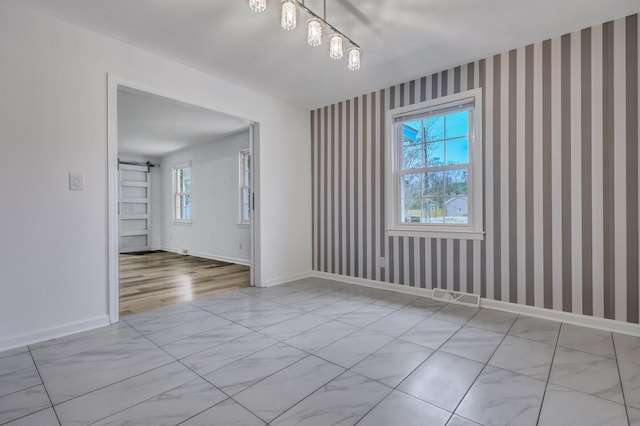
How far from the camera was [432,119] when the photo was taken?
3.47 meters

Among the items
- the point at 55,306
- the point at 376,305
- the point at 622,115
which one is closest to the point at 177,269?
the point at 55,306

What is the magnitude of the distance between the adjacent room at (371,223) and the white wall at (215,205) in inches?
77.5

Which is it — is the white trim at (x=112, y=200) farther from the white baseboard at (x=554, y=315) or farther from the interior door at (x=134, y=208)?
the interior door at (x=134, y=208)

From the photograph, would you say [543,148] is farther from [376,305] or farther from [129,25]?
[129,25]

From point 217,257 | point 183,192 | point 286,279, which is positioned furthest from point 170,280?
point 183,192

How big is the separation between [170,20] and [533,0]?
2.68 m

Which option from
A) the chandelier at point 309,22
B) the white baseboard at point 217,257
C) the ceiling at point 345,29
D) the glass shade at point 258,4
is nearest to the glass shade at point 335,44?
the chandelier at point 309,22

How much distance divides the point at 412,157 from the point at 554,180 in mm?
1391

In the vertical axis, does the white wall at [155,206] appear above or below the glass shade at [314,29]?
below

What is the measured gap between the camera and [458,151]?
3.27 m

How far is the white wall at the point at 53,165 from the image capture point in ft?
7.10

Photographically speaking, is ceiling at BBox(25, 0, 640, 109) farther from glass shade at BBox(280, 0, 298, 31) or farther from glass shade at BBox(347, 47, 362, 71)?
glass shade at BBox(280, 0, 298, 31)

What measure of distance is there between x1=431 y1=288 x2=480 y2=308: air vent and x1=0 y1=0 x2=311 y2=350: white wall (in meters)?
3.14

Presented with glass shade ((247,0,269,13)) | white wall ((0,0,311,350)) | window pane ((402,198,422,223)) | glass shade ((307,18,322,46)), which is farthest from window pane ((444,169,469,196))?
white wall ((0,0,311,350))
